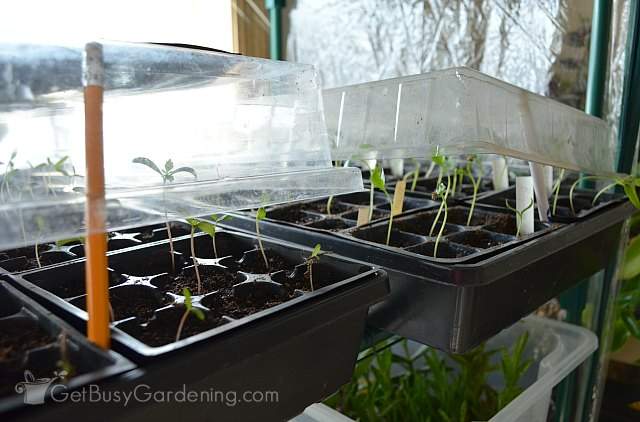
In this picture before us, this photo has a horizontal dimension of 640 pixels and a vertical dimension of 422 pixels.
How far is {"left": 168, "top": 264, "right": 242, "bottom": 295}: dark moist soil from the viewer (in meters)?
0.62

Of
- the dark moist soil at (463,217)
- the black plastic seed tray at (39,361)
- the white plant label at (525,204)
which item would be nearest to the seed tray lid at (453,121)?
the white plant label at (525,204)

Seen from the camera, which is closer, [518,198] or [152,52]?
[152,52]

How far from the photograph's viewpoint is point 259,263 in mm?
705

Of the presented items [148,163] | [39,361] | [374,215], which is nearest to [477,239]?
[374,215]

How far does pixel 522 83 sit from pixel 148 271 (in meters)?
1.12

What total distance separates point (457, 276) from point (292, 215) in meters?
0.42

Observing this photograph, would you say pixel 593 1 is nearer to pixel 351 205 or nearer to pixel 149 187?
pixel 351 205

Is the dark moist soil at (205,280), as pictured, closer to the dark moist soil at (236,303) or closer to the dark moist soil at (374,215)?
the dark moist soil at (236,303)

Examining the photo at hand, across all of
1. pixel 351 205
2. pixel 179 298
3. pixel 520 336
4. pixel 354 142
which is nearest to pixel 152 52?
pixel 179 298

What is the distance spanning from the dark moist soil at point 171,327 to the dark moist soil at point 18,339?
79 mm

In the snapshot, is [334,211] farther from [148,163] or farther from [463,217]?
[148,163]

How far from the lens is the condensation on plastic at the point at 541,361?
2.65 feet

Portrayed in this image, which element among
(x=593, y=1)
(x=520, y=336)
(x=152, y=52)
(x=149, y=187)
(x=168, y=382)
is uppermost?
(x=593, y=1)

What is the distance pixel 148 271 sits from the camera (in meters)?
0.69
